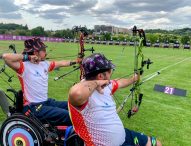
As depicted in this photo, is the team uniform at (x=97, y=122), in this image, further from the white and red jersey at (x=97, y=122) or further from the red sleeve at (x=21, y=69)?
the red sleeve at (x=21, y=69)

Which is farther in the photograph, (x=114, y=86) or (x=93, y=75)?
(x=114, y=86)

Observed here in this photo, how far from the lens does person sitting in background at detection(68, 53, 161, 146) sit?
366 centimetres

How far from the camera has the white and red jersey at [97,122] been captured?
374cm

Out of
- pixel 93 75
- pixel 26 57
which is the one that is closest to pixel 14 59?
pixel 26 57

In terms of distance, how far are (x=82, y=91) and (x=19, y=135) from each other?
83.0 inches

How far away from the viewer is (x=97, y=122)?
3779mm

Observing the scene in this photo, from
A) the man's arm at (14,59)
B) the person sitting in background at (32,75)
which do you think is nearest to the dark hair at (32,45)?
the person sitting in background at (32,75)

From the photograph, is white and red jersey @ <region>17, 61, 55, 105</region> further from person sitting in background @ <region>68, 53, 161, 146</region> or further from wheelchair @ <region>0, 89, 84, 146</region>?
person sitting in background @ <region>68, 53, 161, 146</region>

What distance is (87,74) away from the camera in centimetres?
372

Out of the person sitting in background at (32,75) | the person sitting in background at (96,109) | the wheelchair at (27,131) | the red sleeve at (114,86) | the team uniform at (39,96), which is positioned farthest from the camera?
the person sitting in background at (32,75)

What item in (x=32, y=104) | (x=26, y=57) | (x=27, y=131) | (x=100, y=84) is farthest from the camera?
(x=26, y=57)

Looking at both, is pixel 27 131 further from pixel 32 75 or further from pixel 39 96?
pixel 32 75

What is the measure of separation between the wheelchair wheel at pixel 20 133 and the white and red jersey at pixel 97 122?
1.30 meters

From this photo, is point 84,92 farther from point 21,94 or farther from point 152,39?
point 152,39
